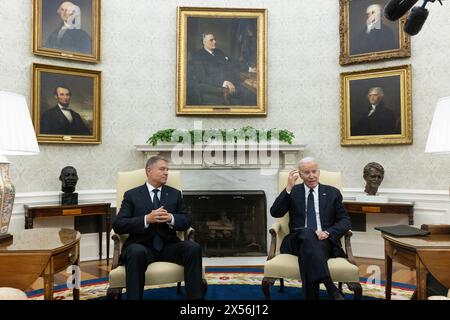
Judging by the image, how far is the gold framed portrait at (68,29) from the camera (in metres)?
5.76

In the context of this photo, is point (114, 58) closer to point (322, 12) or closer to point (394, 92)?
point (322, 12)

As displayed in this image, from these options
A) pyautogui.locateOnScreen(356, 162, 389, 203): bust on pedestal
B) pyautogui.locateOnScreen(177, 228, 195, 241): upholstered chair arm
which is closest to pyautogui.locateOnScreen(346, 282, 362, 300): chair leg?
pyautogui.locateOnScreen(177, 228, 195, 241): upholstered chair arm

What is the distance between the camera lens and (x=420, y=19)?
3.47 meters

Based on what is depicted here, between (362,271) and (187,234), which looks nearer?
(187,234)

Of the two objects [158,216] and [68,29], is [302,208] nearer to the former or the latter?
[158,216]

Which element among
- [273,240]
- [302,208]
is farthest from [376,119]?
[273,240]

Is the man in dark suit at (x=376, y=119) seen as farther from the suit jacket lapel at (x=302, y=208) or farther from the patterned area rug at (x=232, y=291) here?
the suit jacket lapel at (x=302, y=208)

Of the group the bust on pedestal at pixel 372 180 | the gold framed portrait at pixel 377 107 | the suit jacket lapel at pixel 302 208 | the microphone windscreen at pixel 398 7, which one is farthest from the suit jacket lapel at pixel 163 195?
the gold framed portrait at pixel 377 107

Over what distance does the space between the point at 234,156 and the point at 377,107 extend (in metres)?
2.48

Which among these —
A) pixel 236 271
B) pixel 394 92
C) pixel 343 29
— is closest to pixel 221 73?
pixel 343 29

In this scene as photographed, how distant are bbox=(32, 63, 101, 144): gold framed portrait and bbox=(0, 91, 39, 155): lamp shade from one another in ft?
10.5

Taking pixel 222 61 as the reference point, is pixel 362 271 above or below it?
below

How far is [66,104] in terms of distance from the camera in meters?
5.98

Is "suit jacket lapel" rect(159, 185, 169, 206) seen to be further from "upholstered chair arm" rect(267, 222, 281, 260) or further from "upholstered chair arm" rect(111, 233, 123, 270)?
"upholstered chair arm" rect(267, 222, 281, 260)
